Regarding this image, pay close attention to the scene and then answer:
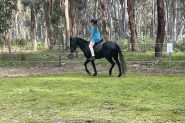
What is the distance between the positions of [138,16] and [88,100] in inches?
2677

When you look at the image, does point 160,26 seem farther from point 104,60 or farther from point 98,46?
point 98,46

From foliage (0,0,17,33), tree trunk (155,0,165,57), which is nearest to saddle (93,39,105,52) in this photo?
tree trunk (155,0,165,57)

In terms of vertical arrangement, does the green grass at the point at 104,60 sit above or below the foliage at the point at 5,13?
below

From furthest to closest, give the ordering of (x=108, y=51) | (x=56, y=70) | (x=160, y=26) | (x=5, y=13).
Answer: (x=5, y=13), (x=160, y=26), (x=56, y=70), (x=108, y=51)

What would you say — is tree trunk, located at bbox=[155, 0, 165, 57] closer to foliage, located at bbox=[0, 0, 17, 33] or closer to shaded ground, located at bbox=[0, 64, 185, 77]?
shaded ground, located at bbox=[0, 64, 185, 77]

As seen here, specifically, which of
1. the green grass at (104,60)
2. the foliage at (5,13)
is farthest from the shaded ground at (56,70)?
the foliage at (5,13)

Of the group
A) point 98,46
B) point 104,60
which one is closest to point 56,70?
point 104,60

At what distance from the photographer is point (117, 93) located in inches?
476

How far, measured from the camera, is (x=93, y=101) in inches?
423

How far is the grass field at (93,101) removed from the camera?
8.87 meters

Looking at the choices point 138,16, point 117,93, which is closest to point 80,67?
point 117,93

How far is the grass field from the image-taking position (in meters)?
8.87

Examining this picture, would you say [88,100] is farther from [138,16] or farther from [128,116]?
[138,16]

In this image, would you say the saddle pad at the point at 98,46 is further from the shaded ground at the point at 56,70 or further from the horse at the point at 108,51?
the shaded ground at the point at 56,70
